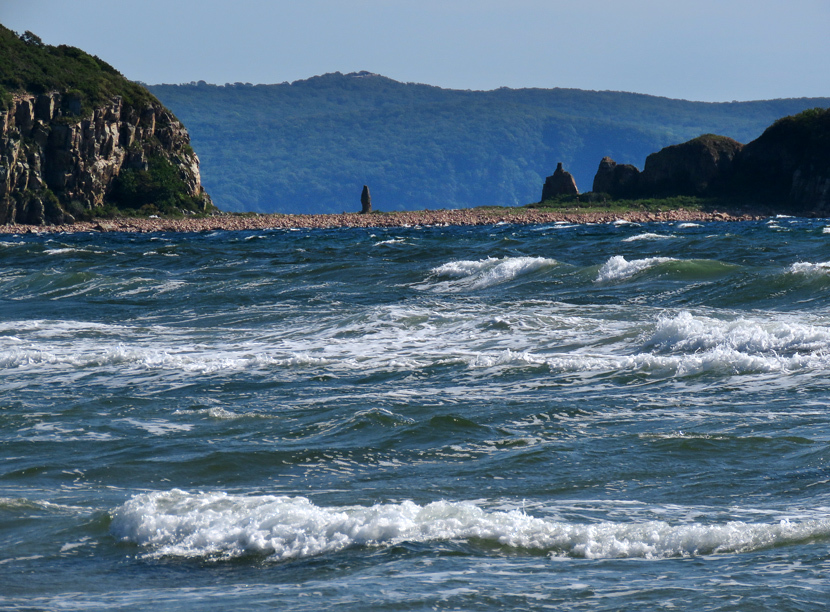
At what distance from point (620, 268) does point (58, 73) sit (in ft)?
226

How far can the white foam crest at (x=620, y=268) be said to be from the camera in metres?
20.1

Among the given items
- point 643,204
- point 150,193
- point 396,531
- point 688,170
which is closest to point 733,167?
point 688,170

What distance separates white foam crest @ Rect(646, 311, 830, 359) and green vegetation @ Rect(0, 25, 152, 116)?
69686 millimetres

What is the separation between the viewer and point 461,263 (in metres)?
24.0

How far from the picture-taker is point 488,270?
22.9m

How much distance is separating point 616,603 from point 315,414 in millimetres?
4928

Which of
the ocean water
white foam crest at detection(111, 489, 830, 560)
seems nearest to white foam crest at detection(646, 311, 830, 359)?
the ocean water

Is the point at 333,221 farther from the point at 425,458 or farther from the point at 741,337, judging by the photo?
the point at 425,458

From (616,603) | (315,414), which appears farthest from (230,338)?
(616,603)

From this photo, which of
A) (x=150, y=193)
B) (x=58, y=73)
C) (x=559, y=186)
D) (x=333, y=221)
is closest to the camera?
(x=333, y=221)

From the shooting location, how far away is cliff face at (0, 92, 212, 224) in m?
70.6

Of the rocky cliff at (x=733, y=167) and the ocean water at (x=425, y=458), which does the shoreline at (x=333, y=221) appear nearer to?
the rocky cliff at (x=733, y=167)

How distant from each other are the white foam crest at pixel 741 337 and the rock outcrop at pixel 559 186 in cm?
8445

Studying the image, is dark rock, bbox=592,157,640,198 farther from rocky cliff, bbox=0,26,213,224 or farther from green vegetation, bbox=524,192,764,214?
rocky cliff, bbox=0,26,213,224
